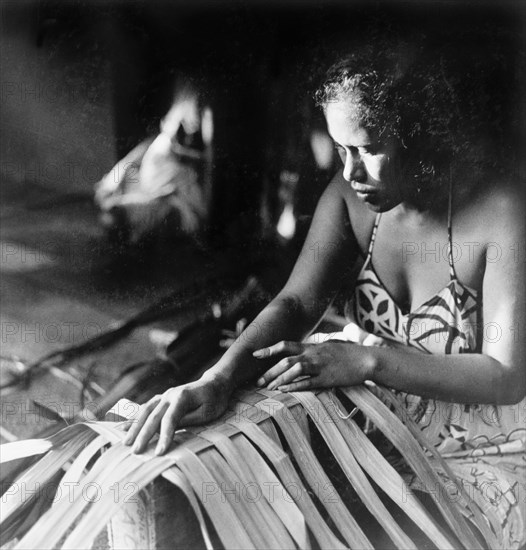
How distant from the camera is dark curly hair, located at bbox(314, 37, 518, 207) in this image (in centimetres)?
148

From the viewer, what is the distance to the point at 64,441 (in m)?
1.37

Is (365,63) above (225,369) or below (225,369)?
above

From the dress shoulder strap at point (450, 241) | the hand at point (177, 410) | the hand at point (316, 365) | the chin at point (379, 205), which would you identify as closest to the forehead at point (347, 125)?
the chin at point (379, 205)

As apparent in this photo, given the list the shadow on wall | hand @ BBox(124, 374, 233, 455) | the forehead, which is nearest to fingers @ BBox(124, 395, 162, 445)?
hand @ BBox(124, 374, 233, 455)

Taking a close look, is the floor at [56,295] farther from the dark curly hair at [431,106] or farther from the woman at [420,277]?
the dark curly hair at [431,106]

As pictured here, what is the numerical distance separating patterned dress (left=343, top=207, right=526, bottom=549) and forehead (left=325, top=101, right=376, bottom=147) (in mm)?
192

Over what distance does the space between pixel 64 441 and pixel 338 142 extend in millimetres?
882

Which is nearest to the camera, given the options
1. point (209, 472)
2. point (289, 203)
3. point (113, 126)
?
point (209, 472)

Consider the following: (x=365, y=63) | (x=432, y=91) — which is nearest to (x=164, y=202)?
(x=365, y=63)

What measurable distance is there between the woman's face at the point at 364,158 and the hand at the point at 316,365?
343mm

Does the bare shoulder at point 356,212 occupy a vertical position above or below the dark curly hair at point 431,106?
below

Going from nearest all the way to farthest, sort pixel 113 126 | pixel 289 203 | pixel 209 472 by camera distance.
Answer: pixel 209 472, pixel 113 126, pixel 289 203

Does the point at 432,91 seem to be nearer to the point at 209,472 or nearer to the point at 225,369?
the point at 225,369

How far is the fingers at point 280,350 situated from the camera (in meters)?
1.49
